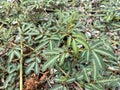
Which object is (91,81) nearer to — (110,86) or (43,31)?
(110,86)

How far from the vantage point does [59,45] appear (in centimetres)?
212

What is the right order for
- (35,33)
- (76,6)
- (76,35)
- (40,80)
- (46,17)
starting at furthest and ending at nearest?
1. (76,6)
2. (46,17)
3. (35,33)
4. (40,80)
5. (76,35)

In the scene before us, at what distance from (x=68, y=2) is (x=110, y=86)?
1.26m

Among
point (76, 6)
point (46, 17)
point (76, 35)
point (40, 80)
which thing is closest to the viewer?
A: point (76, 35)

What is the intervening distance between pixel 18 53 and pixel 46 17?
27.3 inches

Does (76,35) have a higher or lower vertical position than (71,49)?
higher

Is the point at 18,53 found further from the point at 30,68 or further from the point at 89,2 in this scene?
the point at 89,2

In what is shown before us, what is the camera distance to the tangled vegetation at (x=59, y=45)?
182cm

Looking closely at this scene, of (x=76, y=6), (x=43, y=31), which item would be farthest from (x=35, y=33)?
(x=76, y=6)

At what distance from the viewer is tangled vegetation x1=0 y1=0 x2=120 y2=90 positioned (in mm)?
1820

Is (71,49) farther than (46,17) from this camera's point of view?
No

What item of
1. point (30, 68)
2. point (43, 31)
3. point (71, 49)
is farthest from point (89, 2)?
point (30, 68)

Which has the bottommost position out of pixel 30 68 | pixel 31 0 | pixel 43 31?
pixel 30 68

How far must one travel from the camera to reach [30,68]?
1966 millimetres
